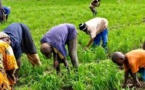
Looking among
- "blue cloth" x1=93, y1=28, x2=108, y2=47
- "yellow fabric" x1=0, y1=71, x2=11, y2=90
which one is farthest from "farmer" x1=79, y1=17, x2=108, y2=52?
"yellow fabric" x1=0, y1=71, x2=11, y2=90

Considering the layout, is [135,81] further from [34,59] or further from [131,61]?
[34,59]

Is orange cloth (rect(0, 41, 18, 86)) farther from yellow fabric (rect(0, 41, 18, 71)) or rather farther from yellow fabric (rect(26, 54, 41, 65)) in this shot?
yellow fabric (rect(26, 54, 41, 65))

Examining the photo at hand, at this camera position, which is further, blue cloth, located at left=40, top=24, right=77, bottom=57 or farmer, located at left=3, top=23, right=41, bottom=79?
blue cloth, located at left=40, top=24, right=77, bottom=57

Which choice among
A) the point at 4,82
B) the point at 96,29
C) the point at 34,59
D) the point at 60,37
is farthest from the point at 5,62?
the point at 96,29

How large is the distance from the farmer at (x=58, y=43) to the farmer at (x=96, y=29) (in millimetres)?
1232

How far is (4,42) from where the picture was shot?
225 inches

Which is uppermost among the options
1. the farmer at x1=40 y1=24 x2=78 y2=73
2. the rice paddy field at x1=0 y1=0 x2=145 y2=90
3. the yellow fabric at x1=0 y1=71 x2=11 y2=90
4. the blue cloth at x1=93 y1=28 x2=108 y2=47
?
the farmer at x1=40 y1=24 x2=78 y2=73

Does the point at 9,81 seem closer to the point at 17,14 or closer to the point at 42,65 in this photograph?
the point at 42,65

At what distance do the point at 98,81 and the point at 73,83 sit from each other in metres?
0.45

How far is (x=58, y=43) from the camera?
690 cm

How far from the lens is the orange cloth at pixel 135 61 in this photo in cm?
646

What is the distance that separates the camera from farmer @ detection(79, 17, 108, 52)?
28.9 ft

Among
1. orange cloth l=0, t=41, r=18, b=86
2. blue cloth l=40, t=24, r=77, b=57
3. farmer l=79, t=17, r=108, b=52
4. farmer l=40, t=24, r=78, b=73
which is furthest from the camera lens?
farmer l=79, t=17, r=108, b=52

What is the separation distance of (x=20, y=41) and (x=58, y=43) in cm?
74
